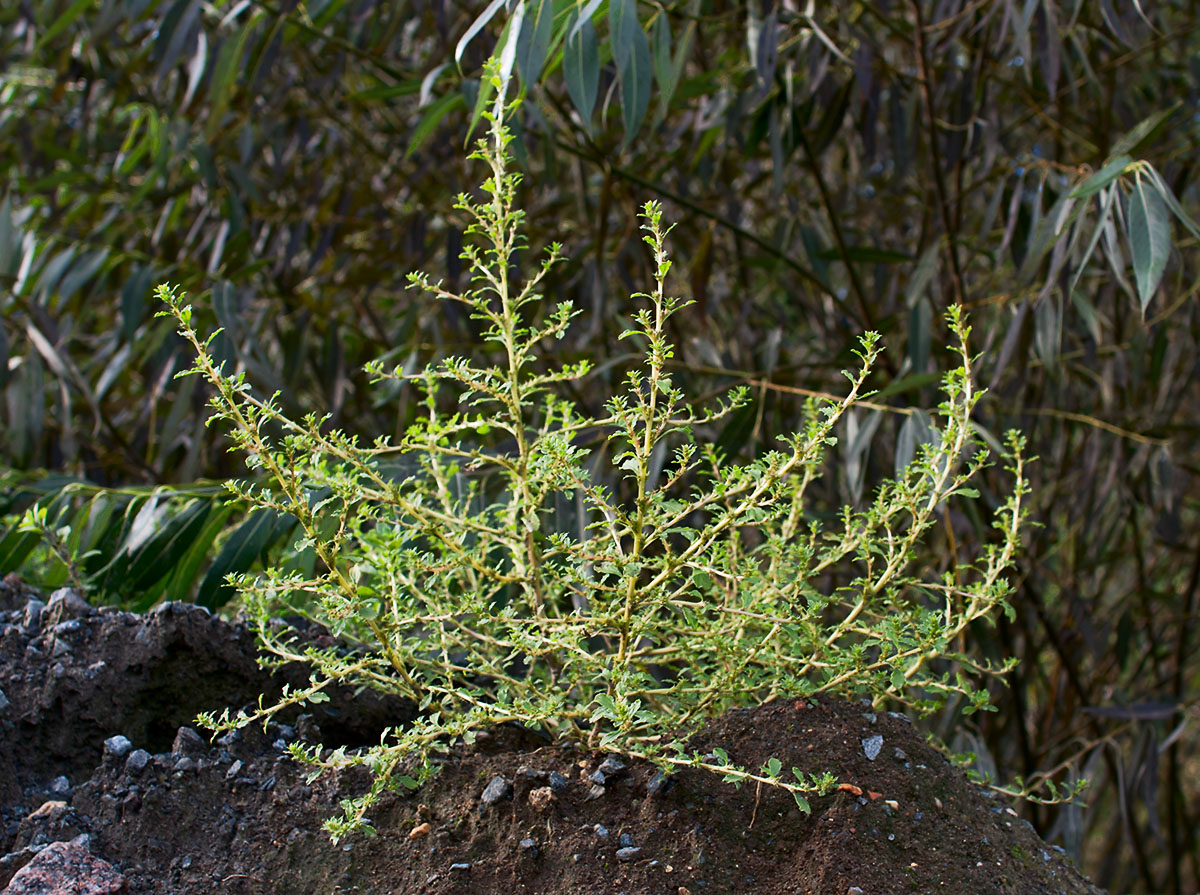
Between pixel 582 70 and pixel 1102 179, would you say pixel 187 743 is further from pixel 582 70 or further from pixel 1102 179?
pixel 1102 179

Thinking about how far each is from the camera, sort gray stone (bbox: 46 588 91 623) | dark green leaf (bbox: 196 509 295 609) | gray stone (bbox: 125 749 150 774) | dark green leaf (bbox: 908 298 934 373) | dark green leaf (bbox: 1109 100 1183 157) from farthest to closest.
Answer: dark green leaf (bbox: 908 298 934 373)
dark green leaf (bbox: 1109 100 1183 157)
dark green leaf (bbox: 196 509 295 609)
gray stone (bbox: 46 588 91 623)
gray stone (bbox: 125 749 150 774)

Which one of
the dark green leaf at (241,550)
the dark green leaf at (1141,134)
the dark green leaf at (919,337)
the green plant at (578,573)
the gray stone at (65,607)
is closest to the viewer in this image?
the green plant at (578,573)

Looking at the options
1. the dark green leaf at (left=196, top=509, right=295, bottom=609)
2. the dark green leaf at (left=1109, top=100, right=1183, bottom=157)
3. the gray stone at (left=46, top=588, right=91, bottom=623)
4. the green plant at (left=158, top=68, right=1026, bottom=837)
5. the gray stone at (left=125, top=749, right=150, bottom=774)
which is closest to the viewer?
the green plant at (left=158, top=68, right=1026, bottom=837)

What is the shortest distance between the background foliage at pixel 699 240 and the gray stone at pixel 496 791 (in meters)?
0.38

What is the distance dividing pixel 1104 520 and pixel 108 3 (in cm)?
202

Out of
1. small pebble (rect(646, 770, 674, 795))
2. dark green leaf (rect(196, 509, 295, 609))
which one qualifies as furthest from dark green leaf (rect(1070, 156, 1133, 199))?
dark green leaf (rect(196, 509, 295, 609))

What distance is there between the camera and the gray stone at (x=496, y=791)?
70 centimetres

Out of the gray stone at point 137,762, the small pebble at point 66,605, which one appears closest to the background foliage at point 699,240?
the small pebble at point 66,605

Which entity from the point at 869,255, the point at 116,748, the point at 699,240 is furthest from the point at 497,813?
the point at 699,240

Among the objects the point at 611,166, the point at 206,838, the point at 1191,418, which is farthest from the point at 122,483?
the point at 1191,418

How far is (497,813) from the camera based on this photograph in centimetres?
70

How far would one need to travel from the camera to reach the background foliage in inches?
47.7

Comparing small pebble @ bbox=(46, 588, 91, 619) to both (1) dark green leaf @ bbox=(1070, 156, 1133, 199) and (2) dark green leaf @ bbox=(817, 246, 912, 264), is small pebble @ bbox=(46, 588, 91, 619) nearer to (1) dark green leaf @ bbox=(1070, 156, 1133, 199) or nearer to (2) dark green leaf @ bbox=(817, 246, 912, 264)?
(1) dark green leaf @ bbox=(1070, 156, 1133, 199)

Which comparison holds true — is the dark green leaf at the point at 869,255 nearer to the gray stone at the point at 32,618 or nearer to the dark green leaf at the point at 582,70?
the dark green leaf at the point at 582,70
